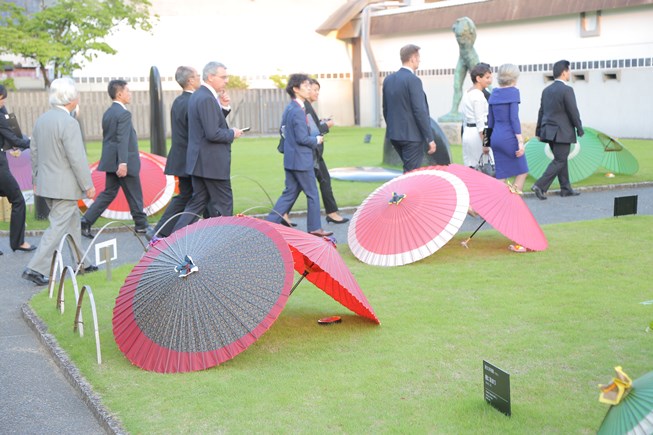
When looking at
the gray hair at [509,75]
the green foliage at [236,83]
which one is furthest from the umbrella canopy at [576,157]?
the green foliage at [236,83]

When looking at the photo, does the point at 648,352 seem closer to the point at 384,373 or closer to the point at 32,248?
the point at 384,373

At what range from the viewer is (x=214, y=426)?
475 cm

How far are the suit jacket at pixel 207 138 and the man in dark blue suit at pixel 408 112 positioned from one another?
8.97 feet

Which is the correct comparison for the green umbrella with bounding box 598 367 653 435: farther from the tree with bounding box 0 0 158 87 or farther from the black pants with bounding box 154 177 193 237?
the tree with bounding box 0 0 158 87

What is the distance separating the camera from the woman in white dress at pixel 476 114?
11062mm

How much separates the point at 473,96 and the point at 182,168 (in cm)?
359

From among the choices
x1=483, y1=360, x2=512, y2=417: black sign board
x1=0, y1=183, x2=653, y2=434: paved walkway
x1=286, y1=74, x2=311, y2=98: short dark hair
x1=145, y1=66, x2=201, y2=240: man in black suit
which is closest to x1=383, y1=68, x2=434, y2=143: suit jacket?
x1=286, y1=74, x2=311, y2=98: short dark hair

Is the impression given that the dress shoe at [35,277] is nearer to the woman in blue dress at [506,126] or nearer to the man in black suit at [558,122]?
the woman in blue dress at [506,126]

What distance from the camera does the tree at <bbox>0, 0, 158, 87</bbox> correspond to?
25.6 metres

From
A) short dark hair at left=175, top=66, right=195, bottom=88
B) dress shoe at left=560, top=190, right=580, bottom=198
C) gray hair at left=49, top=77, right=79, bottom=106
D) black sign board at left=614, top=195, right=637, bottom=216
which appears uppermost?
short dark hair at left=175, top=66, right=195, bottom=88

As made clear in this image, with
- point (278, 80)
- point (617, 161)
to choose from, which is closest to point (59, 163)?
point (617, 161)

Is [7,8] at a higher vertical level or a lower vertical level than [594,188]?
higher

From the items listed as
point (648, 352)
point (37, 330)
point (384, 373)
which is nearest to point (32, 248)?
point (37, 330)

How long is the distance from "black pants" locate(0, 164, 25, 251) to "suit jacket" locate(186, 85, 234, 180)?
7.54 feet
